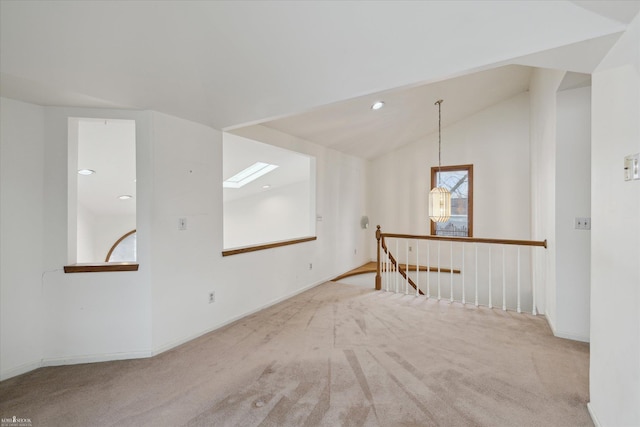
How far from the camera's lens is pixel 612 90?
1.54 meters

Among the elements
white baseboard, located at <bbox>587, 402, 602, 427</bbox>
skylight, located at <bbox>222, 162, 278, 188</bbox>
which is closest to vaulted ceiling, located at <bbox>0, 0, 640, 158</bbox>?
white baseboard, located at <bbox>587, 402, 602, 427</bbox>

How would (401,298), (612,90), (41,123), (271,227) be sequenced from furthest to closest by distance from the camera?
(271,227) < (401,298) < (41,123) < (612,90)

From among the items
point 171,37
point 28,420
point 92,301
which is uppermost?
point 171,37

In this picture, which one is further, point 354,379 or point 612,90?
point 354,379

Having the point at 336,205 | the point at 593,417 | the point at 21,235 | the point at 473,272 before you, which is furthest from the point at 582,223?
the point at 21,235

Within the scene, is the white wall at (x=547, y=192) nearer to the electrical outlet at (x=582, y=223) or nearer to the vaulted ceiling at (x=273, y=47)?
the electrical outlet at (x=582, y=223)

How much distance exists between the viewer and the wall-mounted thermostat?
1.29 metres

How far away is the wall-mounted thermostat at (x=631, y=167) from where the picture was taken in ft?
4.22

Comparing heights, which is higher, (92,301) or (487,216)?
(487,216)

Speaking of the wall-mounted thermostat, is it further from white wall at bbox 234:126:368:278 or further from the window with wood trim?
the window with wood trim

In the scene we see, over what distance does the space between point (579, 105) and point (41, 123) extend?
4.73m

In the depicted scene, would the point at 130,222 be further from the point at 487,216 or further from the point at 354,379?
the point at 487,216

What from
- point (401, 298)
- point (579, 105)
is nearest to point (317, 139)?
point (401, 298)

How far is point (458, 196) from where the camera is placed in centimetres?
601
